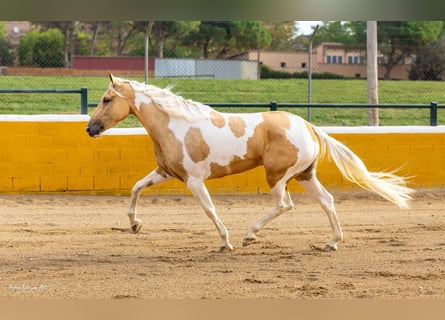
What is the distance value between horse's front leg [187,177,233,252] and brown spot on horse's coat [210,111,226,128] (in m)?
0.55

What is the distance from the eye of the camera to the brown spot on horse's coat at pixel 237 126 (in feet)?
24.6

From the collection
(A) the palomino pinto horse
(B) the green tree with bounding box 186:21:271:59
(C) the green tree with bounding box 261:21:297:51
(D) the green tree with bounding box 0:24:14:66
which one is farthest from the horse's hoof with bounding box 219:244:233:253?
(C) the green tree with bounding box 261:21:297:51

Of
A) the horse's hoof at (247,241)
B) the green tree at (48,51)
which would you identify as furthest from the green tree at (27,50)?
the horse's hoof at (247,241)

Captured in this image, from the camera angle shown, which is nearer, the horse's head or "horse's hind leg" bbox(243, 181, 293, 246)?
"horse's hind leg" bbox(243, 181, 293, 246)

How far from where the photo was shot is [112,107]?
300 inches

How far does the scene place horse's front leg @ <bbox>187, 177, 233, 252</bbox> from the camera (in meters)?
7.30

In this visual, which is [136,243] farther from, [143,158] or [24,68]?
[24,68]

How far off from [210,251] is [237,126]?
1.17m

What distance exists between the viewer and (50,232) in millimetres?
8617

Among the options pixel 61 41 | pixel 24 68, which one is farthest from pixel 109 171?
pixel 61 41

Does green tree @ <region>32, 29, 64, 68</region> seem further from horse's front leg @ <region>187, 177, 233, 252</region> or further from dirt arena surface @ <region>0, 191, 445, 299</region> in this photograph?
horse's front leg @ <region>187, 177, 233, 252</region>

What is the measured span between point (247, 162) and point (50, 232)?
2.42m

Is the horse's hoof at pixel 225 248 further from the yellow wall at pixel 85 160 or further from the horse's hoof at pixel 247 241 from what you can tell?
the yellow wall at pixel 85 160

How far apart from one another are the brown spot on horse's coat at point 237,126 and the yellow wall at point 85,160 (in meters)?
3.76
